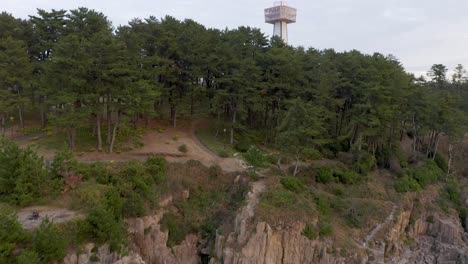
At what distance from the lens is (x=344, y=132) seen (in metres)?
39.4

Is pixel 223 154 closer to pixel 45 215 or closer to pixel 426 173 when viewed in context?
pixel 45 215

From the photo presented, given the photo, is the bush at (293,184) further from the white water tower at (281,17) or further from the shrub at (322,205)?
the white water tower at (281,17)

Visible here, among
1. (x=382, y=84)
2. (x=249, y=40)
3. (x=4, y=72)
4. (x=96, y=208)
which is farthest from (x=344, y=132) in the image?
(x=4, y=72)

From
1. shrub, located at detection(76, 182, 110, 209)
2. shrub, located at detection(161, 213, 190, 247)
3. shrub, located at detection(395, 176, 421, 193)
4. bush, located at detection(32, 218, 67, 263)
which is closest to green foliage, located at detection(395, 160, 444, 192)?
shrub, located at detection(395, 176, 421, 193)

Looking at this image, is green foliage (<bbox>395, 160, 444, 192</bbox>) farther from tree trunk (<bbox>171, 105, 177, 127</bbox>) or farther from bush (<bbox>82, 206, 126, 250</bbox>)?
bush (<bbox>82, 206, 126, 250</bbox>)

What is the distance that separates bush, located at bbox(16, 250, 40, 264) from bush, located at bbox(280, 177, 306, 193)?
677 inches

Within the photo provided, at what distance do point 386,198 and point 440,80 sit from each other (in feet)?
99.1

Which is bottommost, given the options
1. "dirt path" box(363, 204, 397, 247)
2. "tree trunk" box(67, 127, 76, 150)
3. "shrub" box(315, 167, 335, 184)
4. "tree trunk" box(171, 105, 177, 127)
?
"dirt path" box(363, 204, 397, 247)

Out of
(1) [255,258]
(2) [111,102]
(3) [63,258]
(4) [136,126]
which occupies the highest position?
(2) [111,102]

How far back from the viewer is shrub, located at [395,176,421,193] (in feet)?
102

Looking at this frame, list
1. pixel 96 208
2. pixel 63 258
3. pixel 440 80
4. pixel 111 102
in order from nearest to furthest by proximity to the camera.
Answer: pixel 63 258
pixel 96 208
pixel 111 102
pixel 440 80

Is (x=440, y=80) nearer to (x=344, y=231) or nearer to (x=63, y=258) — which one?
(x=344, y=231)

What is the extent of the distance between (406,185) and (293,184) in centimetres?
1226

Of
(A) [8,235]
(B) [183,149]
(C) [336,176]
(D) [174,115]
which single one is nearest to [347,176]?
(C) [336,176]
